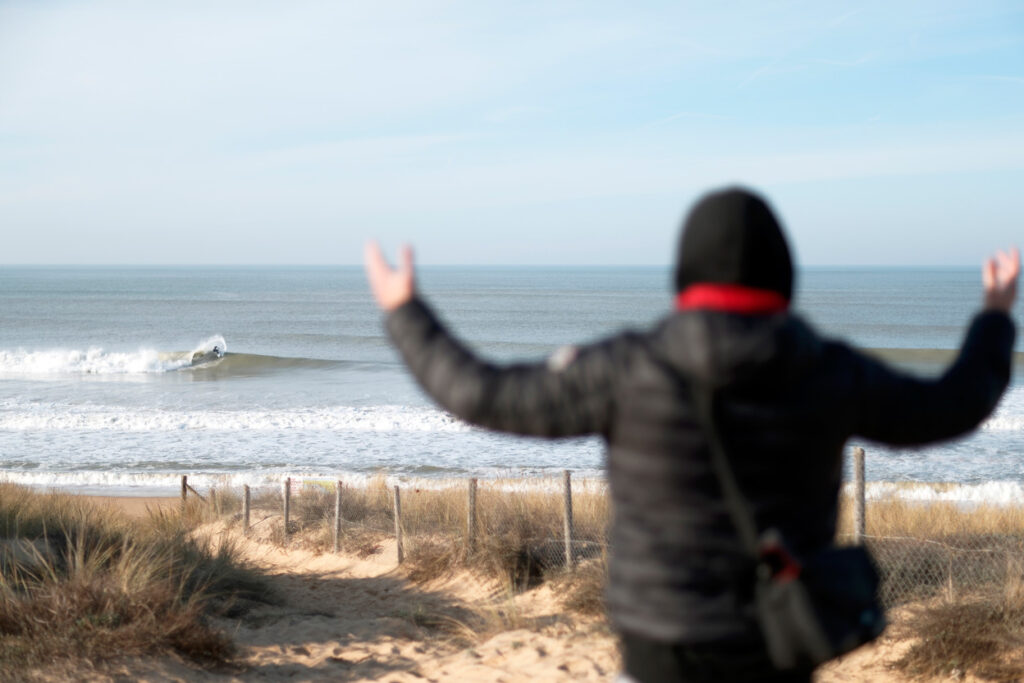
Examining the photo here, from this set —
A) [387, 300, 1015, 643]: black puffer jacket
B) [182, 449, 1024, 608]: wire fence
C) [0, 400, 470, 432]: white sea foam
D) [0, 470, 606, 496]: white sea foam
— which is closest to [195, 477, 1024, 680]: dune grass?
[182, 449, 1024, 608]: wire fence

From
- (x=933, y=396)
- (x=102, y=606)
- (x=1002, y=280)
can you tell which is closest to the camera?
(x=933, y=396)

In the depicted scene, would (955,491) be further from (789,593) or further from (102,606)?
(789,593)

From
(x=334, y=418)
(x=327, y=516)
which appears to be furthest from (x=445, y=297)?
(x=327, y=516)

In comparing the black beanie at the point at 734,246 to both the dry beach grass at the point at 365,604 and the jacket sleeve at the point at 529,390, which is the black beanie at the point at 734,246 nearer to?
the jacket sleeve at the point at 529,390

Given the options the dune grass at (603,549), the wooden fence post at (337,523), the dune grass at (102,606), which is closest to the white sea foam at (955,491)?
the dune grass at (603,549)

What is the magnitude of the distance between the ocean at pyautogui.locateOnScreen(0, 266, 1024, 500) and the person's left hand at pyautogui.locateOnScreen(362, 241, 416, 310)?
1.08m

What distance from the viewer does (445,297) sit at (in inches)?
3856

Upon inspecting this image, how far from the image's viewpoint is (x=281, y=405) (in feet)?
95.6

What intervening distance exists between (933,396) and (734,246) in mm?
509

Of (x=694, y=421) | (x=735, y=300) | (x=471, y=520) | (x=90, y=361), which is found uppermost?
(x=735, y=300)

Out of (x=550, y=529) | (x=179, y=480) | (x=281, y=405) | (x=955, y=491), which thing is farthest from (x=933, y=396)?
(x=281, y=405)

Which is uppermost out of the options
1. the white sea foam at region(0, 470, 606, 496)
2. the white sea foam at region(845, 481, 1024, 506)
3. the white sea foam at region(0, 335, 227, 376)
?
the white sea foam at region(0, 335, 227, 376)

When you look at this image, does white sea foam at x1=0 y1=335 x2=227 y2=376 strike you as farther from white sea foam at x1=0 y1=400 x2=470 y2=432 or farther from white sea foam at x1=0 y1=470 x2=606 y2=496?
white sea foam at x1=0 y1=470 x2=606 y2=496

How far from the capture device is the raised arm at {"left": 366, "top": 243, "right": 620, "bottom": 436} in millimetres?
1615
